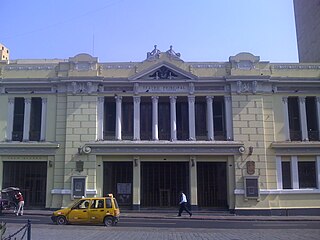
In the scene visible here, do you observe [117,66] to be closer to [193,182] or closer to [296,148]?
[193,182]

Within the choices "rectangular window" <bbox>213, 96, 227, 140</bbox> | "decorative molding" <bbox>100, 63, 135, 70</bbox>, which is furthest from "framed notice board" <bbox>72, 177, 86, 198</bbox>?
"rectangular window" <bbox>213, 96, 227, 140</bbox>

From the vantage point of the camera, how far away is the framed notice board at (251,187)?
2895cm

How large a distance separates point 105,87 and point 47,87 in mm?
4708

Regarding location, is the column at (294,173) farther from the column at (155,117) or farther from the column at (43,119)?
the column at (43,119)

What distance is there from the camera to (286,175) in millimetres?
30062

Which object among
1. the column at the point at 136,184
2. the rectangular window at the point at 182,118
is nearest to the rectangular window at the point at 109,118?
the column at the point at 136,184

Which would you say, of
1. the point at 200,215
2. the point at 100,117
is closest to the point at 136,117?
the point at 100,117

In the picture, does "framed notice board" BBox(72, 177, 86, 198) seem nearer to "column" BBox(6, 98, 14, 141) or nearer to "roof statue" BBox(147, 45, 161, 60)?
"column" BBox(6, 98, 14, 141)

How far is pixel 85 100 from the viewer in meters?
30.8

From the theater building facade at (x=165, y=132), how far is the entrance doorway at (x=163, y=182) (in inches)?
3.0

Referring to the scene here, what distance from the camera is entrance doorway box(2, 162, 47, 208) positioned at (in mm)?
30406

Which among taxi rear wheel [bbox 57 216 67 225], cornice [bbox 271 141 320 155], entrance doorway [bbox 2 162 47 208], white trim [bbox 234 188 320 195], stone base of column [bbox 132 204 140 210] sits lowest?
taxi rear wheel [bbox 57 216 67 225]

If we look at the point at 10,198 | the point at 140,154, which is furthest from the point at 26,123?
the point at 140,154

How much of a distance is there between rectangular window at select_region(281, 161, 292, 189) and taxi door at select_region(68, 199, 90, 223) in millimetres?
15787
